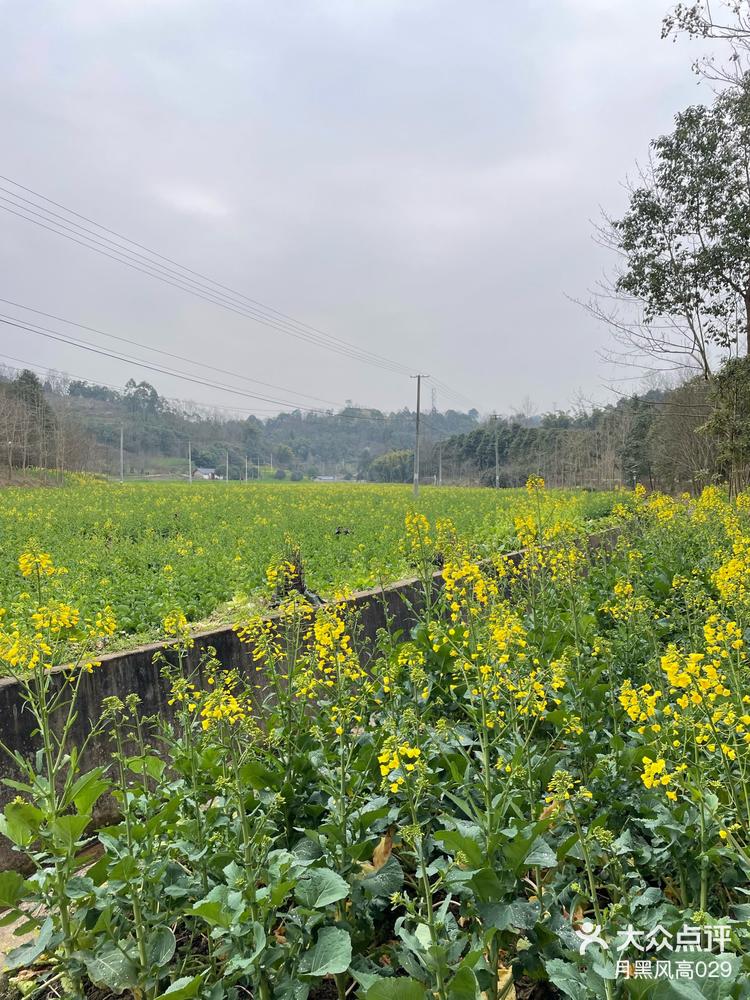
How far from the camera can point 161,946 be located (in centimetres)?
188

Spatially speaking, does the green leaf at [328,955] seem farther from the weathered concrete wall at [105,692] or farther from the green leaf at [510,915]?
the weathered concrete wall at [105,692]

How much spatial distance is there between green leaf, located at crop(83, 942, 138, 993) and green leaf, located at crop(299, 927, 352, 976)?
52 cm

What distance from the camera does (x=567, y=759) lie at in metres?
2.65

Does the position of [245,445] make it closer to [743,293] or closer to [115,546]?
[743,293]

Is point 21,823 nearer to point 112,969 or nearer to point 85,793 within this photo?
point 85,793

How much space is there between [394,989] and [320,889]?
44cm

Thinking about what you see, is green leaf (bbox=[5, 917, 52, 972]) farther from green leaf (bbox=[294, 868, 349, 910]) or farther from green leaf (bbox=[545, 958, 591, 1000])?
green leaf (bbox=[545, 958, 591, 1000])

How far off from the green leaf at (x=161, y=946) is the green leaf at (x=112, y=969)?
0.06m

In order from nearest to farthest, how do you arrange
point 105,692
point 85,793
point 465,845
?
point 465,845
point 85,793
point 105,692

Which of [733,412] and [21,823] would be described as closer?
[21,823]

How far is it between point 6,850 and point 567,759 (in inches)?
108

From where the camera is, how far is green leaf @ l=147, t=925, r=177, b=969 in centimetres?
185

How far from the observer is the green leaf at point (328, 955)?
167 cm

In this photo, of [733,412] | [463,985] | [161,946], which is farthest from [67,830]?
[733,412]
